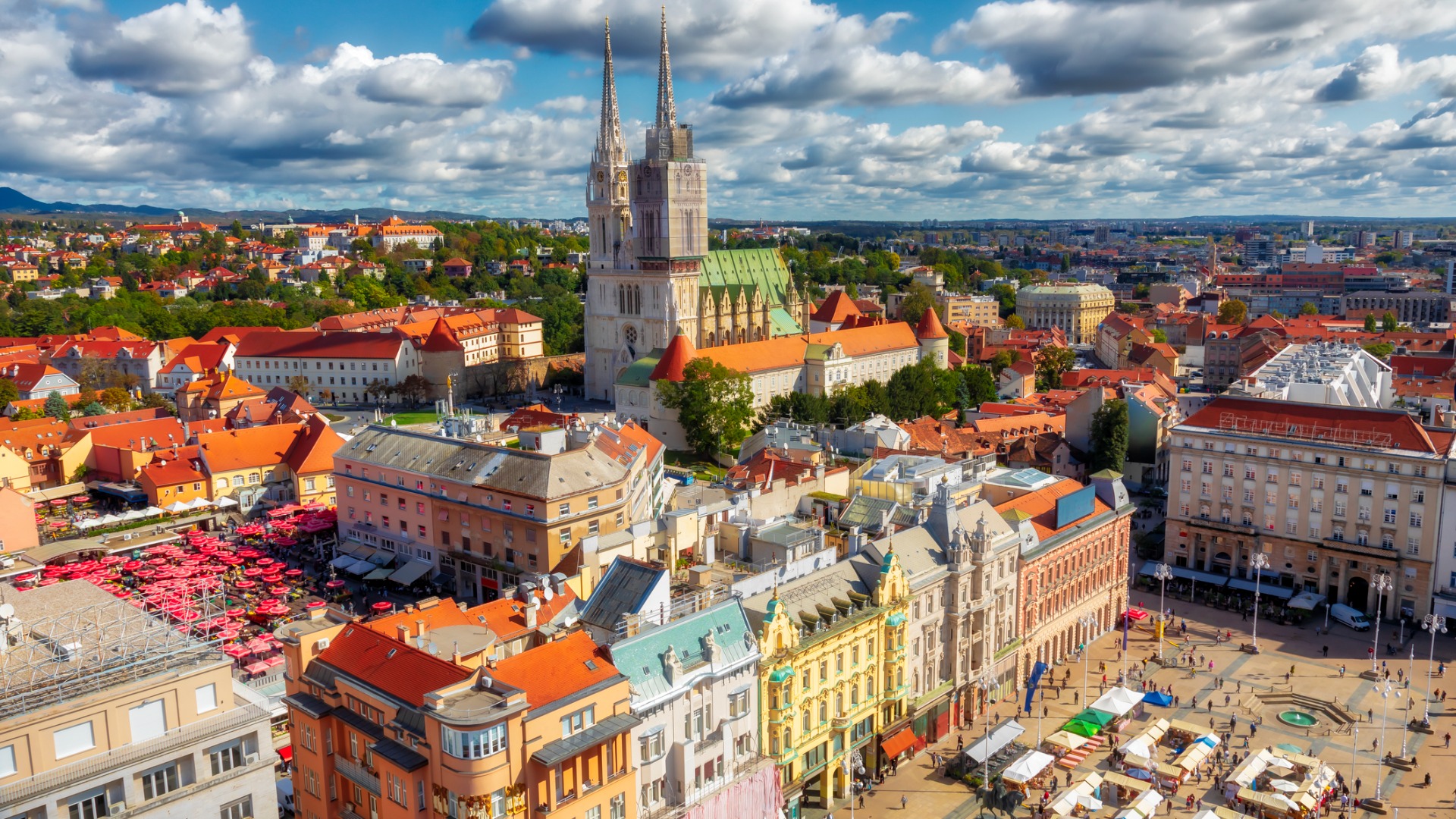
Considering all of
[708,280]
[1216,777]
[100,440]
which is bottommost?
[1216,777]

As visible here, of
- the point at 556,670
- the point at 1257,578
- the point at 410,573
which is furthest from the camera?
the point at 1257,578

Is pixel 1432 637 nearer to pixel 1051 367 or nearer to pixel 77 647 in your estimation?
pixel 77 647

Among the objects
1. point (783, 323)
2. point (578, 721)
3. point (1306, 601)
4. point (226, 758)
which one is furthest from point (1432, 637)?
point (783, 323)

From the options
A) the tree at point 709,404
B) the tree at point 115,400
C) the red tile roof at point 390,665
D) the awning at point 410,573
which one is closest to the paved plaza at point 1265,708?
the red tile roof at point 390,665

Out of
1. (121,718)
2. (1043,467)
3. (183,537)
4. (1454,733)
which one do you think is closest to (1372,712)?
(1454,733)

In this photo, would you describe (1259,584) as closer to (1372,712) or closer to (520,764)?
(1372,712)

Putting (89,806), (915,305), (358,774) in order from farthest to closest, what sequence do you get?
(915,305), (358,774), (89,806)

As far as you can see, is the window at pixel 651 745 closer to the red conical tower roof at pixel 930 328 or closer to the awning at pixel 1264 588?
the awning at pixel 1264 588
